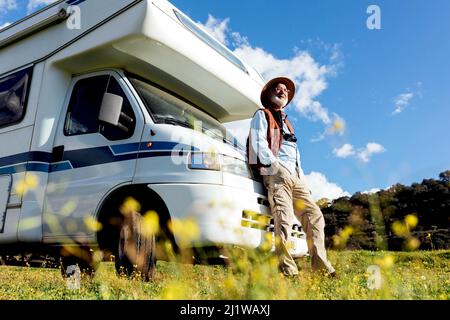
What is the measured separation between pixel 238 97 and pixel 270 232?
84.9 inches

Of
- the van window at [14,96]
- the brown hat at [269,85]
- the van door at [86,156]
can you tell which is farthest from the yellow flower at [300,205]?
the van window at [14,96]

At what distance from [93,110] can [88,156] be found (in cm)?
58

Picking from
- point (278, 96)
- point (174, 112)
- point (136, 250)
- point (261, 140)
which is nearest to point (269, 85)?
point (278, 96)

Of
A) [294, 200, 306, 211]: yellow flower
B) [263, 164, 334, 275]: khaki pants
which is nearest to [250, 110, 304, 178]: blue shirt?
[263, 164, 334, 275]: khaki pants

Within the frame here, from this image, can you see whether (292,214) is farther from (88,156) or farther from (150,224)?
(88,156)

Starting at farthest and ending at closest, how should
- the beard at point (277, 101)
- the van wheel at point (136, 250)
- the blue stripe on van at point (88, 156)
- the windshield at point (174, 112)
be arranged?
the beard at point (277, 101)
the windshield at point (174, 112)
the blue stripe on van at point (88, 156)
the van wheel at point (136, 250)

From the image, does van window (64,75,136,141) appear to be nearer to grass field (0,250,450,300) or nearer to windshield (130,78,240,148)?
windshield (130,78,240,148)

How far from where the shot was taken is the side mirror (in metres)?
4.61

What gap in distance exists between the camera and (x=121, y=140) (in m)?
4.79

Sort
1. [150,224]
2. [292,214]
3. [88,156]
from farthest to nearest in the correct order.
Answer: [88,156], [292,214], [150,224]

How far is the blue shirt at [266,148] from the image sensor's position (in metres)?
4.77

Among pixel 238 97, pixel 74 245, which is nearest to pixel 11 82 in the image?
pixel 74 245

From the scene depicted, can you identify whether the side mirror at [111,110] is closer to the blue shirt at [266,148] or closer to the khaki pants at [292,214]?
the blue shirt at [266,148]

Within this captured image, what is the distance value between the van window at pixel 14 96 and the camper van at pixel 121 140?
0.02m
